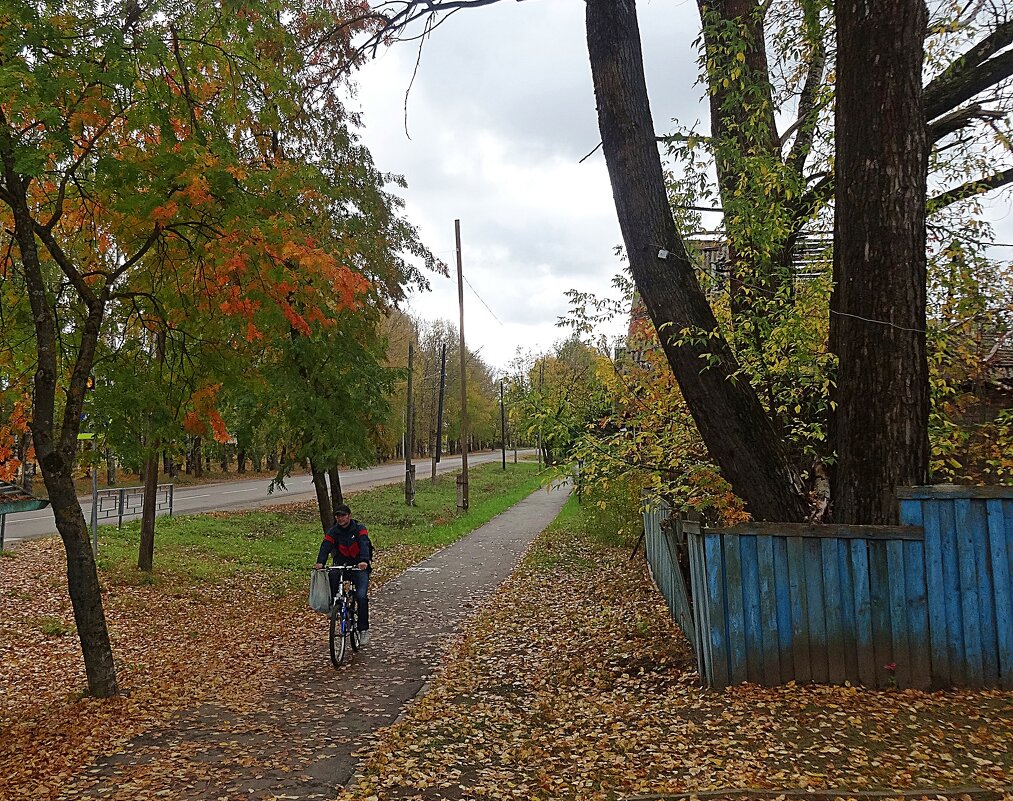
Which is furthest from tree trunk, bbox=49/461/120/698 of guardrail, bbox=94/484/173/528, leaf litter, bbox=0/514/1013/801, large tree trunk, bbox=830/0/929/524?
guardrail, bbox=94/484/173/528

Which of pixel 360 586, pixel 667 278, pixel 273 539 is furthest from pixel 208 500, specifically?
pixel 667 278

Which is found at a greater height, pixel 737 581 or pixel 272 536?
pixel 737 581

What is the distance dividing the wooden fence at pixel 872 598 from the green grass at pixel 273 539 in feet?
9.30

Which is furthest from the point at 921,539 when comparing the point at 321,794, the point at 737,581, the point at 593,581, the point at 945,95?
the point at 593,581

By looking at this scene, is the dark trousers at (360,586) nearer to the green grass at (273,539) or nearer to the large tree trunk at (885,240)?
the green grass at (273,539)

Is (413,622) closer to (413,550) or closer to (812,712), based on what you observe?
(812,712)

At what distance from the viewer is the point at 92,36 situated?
6422 mm

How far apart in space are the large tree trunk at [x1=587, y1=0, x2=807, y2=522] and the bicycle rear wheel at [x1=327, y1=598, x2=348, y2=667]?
450 centimetres

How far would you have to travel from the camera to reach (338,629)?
798 centimetres

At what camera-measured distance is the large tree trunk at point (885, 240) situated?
5.43 meters

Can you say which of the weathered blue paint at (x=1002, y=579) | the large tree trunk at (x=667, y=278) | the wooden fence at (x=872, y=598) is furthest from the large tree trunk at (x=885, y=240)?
the large tree trunk at (x=667, y=278)

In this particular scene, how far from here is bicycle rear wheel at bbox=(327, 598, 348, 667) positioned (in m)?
7.77

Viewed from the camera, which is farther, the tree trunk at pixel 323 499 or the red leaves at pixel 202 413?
the tree trunk at pixel 323 499

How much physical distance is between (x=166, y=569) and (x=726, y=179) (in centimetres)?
1153
